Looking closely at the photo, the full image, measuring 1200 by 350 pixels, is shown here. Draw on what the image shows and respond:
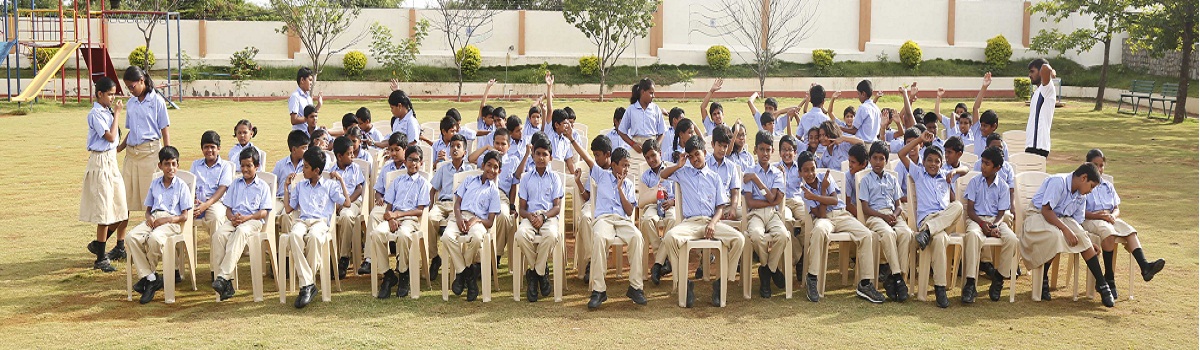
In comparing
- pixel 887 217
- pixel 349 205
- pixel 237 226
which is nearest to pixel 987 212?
pixel 887 217

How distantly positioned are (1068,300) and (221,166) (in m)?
6.15

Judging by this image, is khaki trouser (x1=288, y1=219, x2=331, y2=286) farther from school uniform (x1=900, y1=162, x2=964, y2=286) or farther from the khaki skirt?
school uniform (x1=900, y1=162, x2=964, y2=286)

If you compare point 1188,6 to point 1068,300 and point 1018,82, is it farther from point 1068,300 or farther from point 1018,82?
point 1068,300

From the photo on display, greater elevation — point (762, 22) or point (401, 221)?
point (762, 22)

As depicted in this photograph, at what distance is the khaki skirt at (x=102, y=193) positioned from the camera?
27.5 ft

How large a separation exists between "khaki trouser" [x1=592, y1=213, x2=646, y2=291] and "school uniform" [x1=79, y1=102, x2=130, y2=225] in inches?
148

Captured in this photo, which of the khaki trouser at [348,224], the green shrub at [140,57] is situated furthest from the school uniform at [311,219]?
the green shrub at [140,57]

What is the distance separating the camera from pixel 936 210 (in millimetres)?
7949

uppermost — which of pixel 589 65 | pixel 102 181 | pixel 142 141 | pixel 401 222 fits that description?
pixel 589 65

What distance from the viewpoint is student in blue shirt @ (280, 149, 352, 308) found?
742cm

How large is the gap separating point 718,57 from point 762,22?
214 cm

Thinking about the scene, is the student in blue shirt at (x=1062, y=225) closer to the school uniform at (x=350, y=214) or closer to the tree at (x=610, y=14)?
the school uniform at (x=350, y=214)

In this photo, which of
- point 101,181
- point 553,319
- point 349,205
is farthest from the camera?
point 101,181

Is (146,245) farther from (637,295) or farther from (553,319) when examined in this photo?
(637,295)
